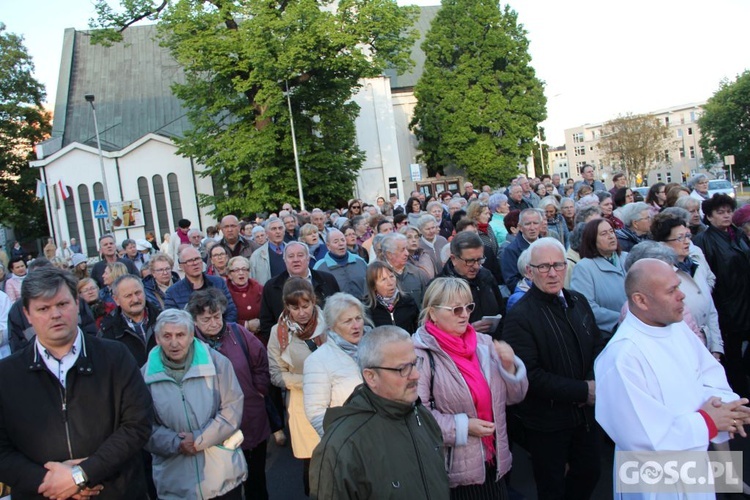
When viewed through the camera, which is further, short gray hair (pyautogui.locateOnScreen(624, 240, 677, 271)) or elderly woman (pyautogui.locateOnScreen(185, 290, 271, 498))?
elderly woman (pyautogui.locateOnScreen(185, 290, 271, 498))

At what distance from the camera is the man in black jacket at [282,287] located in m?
6.46

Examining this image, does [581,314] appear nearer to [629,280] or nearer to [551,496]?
[629,280]

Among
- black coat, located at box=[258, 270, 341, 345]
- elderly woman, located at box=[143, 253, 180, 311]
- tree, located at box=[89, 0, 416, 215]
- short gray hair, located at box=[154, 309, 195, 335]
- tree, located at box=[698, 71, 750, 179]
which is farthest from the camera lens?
tree, located at box=[698, 71, 750, 179]

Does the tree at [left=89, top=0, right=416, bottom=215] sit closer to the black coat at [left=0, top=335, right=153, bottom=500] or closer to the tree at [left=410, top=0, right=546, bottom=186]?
the tree at [left=410, top=0, right=546, bottom=186]

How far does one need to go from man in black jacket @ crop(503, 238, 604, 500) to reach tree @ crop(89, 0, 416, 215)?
22.1 metres

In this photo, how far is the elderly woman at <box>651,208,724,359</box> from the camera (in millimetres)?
5160

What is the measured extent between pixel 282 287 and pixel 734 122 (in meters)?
62.6

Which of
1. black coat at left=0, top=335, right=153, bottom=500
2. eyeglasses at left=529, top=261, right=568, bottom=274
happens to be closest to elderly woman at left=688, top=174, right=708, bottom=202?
eyeglasses at left=529, top=261, right=568, bottom=274

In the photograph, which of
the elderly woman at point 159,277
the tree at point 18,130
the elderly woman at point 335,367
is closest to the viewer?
the elderly woman at point 335,367

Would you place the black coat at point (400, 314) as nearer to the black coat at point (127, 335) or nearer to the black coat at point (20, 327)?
the black coat at point (127, 335)

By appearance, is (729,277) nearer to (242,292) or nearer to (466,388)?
(466,388)

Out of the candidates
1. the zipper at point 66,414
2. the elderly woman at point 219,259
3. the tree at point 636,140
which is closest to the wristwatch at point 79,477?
the zipper at point 66,414

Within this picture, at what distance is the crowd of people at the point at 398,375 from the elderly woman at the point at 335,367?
0.04 feet

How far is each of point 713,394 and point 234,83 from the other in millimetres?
25516
